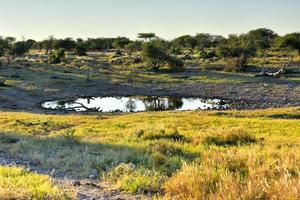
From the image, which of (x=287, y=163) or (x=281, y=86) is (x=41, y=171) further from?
(x=281, y=86)

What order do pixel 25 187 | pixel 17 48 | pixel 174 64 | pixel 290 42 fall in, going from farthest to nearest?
pixel 17 48, pixel 290 42, pixel 174 64, pixel 25 187

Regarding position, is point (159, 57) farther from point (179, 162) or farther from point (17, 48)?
point (179, 162)

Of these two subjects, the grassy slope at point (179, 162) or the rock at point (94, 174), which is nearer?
the grassy slope at point (179, 162)

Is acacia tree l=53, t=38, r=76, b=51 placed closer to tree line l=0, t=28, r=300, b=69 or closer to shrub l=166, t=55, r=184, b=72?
tree line l=0, t=28, r=300, b=69

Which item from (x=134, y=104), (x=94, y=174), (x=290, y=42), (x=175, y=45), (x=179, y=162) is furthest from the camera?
(x=175, y=45)

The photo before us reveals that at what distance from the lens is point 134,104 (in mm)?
53594

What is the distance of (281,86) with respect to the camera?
6016cm

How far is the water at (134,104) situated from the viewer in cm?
4925

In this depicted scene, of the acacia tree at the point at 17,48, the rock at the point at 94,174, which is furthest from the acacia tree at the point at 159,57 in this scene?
the rock at the point at 94,174

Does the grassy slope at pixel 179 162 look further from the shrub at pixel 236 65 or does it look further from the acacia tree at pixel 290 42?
the acacia tree at pixel 290 42

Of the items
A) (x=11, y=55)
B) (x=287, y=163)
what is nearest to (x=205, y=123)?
(x=287, y=163)

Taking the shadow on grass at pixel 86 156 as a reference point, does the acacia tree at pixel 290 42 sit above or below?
above

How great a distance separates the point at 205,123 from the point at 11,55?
76.8 meters

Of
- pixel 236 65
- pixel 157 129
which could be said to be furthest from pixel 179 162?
pixel 236 65
